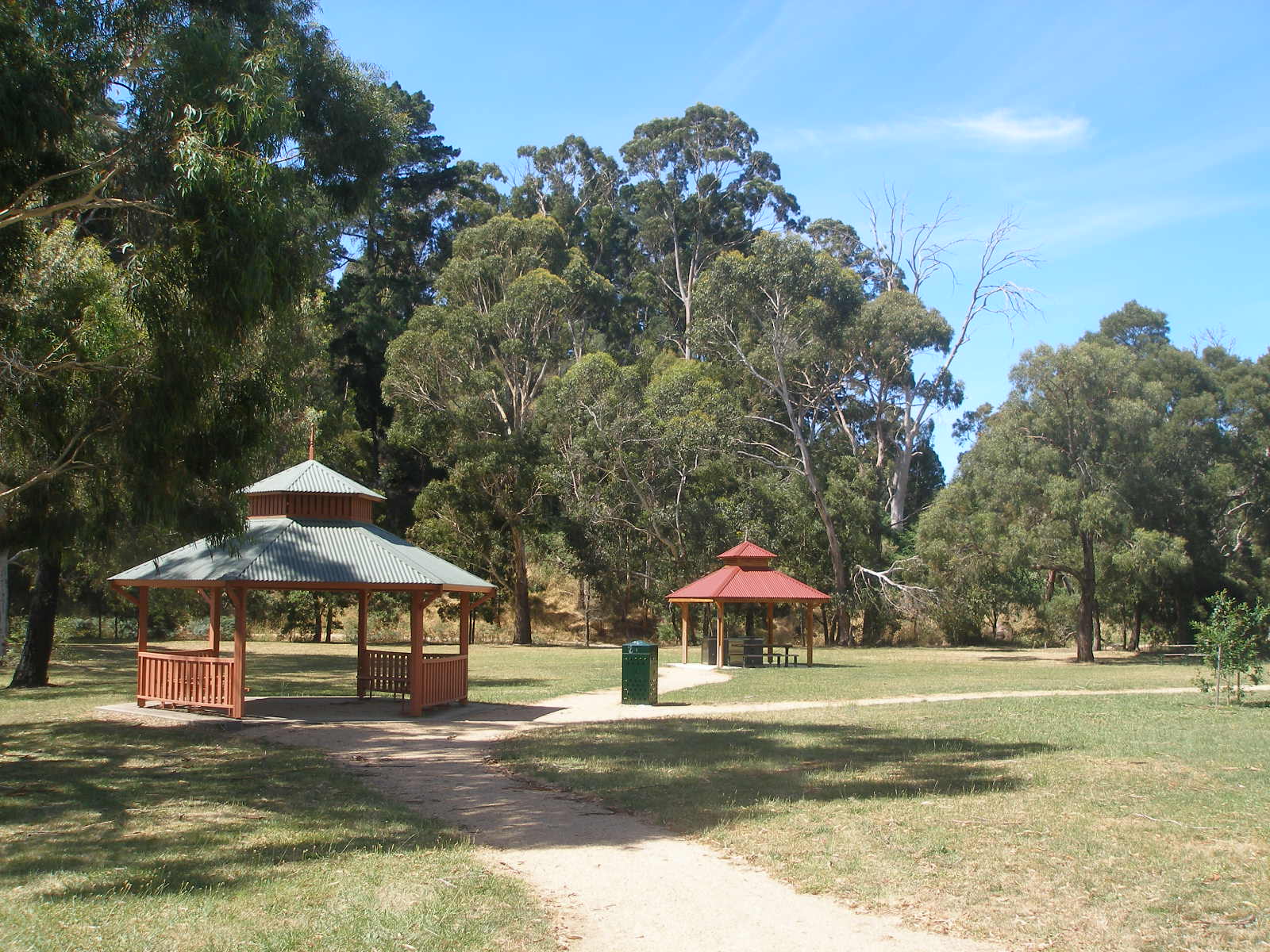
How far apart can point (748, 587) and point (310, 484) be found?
15570 mm

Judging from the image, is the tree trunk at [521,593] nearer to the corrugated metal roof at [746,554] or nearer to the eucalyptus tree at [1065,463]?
the corrugated metal roof at [746,554]

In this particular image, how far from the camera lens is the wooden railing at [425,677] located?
18109 mm

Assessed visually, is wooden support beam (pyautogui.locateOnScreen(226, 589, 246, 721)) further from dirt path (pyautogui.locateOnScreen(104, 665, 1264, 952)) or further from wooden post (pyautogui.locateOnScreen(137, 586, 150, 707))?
wooden post (pyautogui.locateOnScreen(137, 586, 150, 707))

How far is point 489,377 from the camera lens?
45.3m

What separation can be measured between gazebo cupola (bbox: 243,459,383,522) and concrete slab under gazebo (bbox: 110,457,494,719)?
1 cm

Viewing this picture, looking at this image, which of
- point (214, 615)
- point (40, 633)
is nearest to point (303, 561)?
point (214, 615)

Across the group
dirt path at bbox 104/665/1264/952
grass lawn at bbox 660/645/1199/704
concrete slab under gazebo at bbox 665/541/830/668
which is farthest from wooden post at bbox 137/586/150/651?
concrete slab under gazebo at bbox 665/541/830/668

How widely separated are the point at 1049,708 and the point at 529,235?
37388mm

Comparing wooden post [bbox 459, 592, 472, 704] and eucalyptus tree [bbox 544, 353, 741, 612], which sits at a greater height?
eucalyptus tree [bbox 544, 353, 741, 612]

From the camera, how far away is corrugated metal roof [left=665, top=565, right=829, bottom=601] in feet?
100

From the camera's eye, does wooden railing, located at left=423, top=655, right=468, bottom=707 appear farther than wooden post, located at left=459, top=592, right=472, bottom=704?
No

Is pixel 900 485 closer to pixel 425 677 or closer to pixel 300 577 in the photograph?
pixel 425 677

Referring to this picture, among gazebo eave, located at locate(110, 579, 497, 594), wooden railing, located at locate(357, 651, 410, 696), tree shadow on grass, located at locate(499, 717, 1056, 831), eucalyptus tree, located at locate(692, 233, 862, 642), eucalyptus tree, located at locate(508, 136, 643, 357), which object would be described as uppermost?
eucalyptus tree, located at locate(508, 136, 643, 357)

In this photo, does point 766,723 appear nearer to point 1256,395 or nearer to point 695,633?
point 695,633
